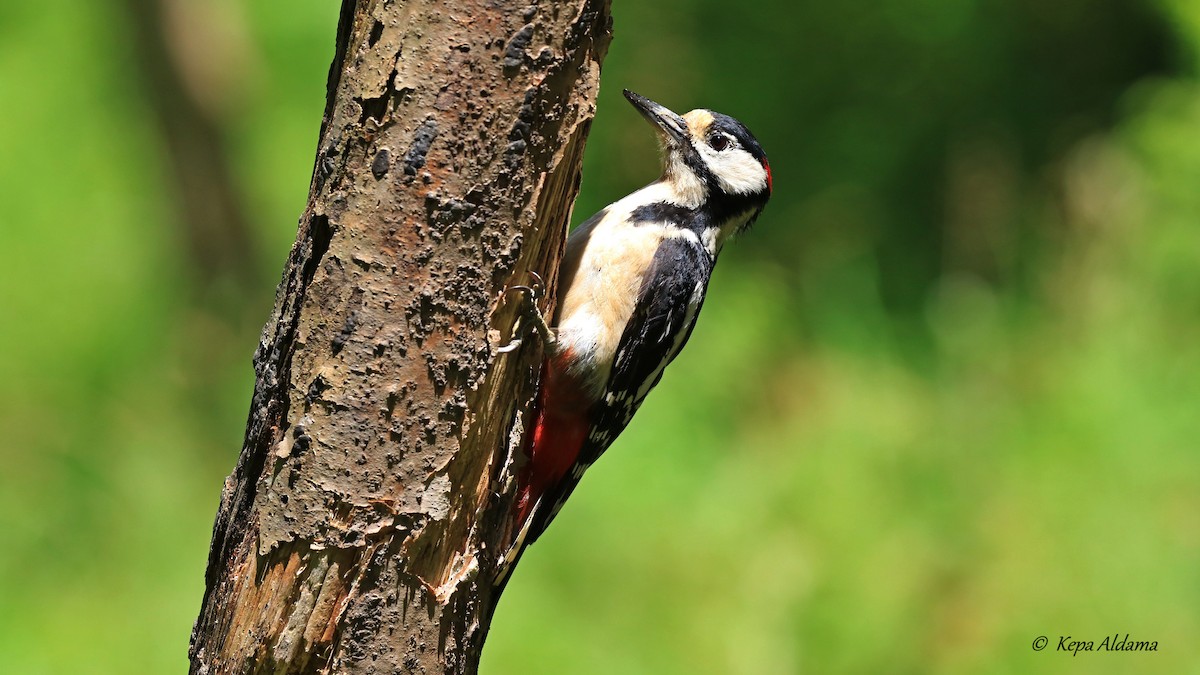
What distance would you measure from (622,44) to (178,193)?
2942 millimetres

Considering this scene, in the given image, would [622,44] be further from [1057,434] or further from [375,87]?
[375,87]

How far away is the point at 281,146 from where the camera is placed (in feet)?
25.1

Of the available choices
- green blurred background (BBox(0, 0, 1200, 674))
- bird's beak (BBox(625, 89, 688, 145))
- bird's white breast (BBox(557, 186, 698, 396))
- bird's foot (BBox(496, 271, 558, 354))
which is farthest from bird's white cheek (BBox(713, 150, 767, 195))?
green blurred background (BBox(0, 0, 1200, 674))

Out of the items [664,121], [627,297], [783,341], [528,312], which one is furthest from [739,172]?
[783,341]

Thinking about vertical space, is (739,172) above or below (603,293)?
above

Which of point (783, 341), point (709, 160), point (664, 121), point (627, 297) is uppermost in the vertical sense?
point (783, 341)

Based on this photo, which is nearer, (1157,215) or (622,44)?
(1157,215)

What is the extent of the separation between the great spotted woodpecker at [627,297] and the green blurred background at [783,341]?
2.34 m

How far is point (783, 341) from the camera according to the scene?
720cm

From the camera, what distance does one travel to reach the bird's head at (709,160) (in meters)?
3.23

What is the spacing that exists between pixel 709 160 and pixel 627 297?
0.58m

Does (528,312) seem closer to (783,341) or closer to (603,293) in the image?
(603,293)

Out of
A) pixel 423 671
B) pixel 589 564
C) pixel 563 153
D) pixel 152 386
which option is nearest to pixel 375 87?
pixel 563 153

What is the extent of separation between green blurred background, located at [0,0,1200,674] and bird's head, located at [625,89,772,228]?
2.48m
